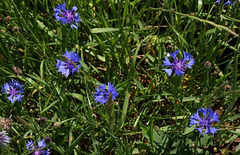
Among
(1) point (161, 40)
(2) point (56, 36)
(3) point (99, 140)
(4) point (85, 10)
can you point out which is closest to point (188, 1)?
(1) point (161, 40)

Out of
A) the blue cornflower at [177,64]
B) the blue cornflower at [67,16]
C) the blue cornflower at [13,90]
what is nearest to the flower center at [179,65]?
the blue cornflower at [177,64]

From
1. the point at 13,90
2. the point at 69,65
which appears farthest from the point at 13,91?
the point at 69,65

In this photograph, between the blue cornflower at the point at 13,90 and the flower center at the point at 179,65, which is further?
the blue cornflower at the point at 13,90

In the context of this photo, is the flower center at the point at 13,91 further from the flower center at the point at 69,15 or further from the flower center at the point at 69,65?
the flower center at the point at 69,15

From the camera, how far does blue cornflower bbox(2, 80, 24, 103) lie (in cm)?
223

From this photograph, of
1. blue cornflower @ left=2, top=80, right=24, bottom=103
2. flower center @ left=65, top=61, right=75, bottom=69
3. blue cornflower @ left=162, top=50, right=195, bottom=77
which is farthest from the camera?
blue cornflower @ left=2, top=80, right=24, bottom=103

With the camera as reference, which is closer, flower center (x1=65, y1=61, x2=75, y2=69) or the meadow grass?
flower center (x1=65, y1=61, x2=75, y2=69)

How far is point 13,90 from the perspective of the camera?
2.25 metres

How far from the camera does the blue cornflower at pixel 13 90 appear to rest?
223 centimetres

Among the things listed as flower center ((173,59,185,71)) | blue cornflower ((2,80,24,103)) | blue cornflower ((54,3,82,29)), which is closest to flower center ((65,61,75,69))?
Result: blue cornflower ((54,3,82,29))

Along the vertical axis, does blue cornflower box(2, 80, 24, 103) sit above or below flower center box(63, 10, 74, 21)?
below

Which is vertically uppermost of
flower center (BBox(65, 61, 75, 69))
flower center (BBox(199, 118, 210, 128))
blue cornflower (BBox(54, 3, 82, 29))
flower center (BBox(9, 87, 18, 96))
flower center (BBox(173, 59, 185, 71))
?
blue cornflower (BBox(54, 3, 82, 29))

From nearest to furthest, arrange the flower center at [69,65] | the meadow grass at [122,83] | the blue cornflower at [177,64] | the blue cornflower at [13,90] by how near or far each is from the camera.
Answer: the blue cornflower at [177,64] < the flower center at [69,65] < the meadow grass at [122,83] < the blue cornflower at [13,90]

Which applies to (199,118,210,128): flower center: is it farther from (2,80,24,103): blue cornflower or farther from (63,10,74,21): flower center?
(2,80,24,103): blue cornflower
